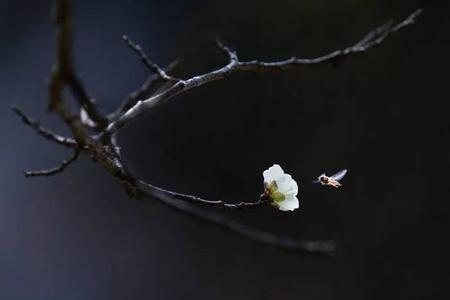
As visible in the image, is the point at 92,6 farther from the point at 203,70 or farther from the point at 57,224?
the point at 57,224

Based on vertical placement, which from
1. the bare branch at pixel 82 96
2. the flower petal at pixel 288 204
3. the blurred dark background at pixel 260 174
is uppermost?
the blurred dark background at pixel 260 174

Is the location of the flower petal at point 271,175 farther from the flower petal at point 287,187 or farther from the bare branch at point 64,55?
the bare branch at point 64,55

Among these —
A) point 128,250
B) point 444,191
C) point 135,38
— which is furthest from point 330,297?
point 135,38

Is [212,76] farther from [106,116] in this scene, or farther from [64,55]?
[64,55]

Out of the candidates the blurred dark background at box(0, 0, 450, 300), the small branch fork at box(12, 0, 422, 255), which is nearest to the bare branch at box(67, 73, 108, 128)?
the small branch fork at box(12, 0, 422, 255)

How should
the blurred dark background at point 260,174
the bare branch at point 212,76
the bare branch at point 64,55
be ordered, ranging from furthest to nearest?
the blurred dark background at point 260,174
the bare branch at point 212,76
the bare branch at point 64,55

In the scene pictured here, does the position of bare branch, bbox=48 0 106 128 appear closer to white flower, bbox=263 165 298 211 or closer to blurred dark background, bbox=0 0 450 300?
white flower, bbox=263 165 298 211

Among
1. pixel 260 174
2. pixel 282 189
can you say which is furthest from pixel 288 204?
pixel 260 174

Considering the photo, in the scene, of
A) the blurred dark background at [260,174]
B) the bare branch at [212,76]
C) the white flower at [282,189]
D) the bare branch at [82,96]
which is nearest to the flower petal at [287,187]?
the white flower at [282,189]
